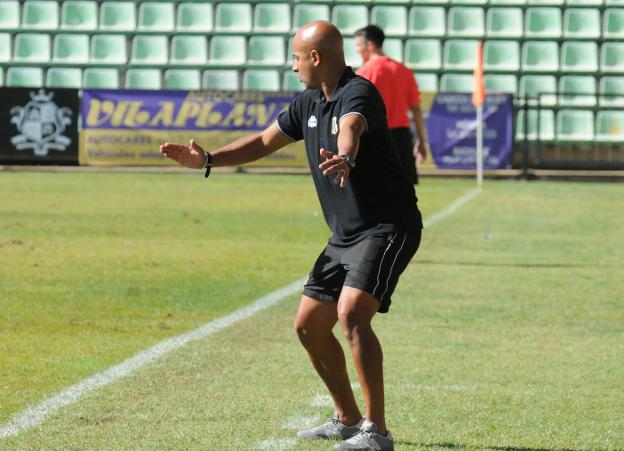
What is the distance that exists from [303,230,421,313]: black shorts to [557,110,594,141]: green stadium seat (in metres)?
24.8

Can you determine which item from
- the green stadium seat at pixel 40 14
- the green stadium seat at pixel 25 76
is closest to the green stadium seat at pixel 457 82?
the green stadium seat at pixel 25 76

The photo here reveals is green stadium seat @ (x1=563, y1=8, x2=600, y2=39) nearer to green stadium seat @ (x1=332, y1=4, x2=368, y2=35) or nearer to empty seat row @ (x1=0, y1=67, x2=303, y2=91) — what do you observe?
green stadium seat @ (x1=332, y1=4, x2=368, y2=35)

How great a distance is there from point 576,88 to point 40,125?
37.7 feet

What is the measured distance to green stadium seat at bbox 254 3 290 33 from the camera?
33.0 meters

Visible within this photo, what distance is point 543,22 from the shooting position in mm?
32344

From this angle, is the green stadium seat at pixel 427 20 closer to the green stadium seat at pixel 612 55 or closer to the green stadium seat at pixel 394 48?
the green stadium seat at pixel 394 48

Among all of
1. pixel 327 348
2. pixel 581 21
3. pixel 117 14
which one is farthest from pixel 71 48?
pixel 327 348

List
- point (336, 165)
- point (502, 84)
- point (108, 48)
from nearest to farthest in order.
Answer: point (336, 165) < point (502, 84) < point (108, 48)

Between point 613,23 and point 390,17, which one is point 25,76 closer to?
point 390,17

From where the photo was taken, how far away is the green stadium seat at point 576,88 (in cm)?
3086

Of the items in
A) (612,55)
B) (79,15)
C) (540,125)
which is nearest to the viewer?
(540,125)

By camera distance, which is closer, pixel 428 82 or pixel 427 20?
pixel 428 82

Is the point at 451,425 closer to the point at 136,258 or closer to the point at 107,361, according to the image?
the point at 107,361

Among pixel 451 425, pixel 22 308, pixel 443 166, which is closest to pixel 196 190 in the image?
pixel 443 166
